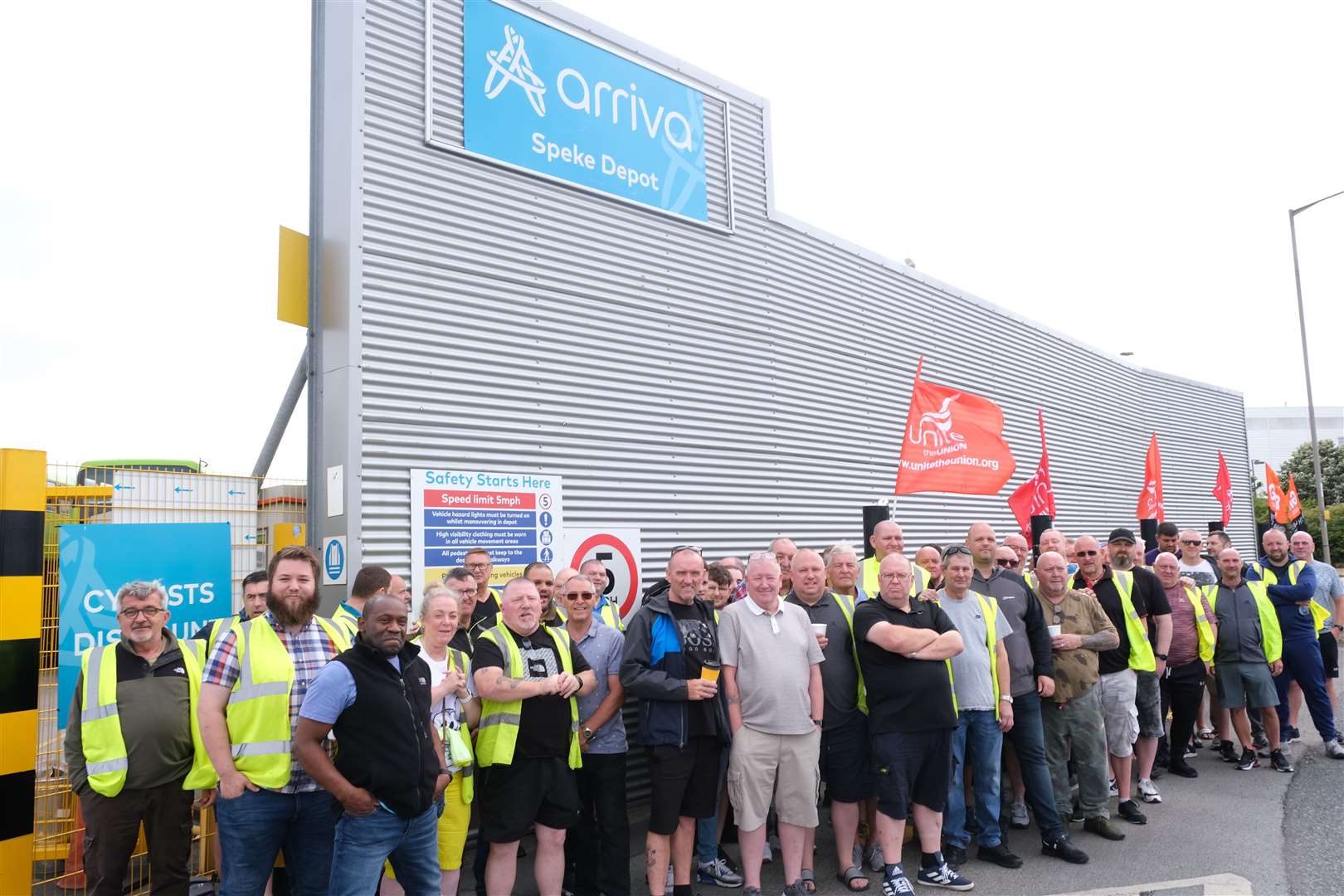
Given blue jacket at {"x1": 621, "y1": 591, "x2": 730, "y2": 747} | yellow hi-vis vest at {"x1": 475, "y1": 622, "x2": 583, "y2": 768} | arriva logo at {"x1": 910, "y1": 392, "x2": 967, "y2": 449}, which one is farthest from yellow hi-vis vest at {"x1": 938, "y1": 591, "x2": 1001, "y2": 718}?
yellow hi-vis vest at {"x1": 475, "y1": 622, "x2": 583, "y2": 768}

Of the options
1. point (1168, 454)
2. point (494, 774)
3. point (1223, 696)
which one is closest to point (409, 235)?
point (494, 774)

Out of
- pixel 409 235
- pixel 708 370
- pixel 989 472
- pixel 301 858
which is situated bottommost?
pixel 301 858

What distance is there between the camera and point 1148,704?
23.5ft

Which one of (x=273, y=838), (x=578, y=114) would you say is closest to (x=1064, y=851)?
(x=273, y=838)

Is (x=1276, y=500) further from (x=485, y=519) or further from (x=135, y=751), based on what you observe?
(x=135, y=751)

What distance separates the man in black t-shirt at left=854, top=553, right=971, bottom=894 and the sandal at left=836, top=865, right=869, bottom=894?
0.70ft

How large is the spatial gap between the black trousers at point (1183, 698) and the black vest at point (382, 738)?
7040 millimetres

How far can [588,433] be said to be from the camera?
7.53 m

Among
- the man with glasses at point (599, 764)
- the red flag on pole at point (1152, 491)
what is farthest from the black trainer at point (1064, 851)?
the red flag on pole at point (1152, 491)

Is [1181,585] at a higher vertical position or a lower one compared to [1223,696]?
higher

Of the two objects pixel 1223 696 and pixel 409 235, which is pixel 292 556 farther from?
pixel 1223 696

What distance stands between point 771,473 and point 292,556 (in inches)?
230

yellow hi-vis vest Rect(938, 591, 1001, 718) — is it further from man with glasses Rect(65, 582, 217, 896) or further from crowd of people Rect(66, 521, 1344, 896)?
man with glasses Rect(65, 582, 217, 896)

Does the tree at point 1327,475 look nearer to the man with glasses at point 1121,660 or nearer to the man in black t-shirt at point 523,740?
the man with glasses at point 1121,660
